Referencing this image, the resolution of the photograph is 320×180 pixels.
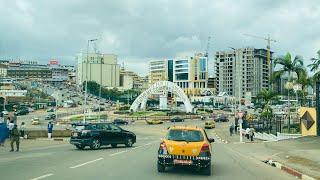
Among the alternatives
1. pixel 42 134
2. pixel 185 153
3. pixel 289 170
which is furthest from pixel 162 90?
pixel 185 153

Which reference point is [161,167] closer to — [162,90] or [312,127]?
[312,127]

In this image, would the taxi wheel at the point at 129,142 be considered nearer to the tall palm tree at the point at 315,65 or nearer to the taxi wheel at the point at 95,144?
the taxi wheel at the point at 95,144

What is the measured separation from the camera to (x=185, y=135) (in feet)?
55.0

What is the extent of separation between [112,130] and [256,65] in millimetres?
141347

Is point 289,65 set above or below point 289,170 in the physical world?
above

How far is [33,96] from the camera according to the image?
170 m

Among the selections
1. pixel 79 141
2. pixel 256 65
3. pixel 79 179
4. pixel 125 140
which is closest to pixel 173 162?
pixel 79 179

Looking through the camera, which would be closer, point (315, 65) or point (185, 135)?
point (185, 135)

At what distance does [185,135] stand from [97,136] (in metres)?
13.2

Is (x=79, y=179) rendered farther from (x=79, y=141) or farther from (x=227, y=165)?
(x=79, y=141)

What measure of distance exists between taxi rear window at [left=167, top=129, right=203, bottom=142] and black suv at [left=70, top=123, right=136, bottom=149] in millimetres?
12575

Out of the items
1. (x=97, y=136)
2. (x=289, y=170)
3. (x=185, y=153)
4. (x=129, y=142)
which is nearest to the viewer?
(x=185, y=153)

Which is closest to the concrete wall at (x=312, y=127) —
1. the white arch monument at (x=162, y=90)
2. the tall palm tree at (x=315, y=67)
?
the tall palm tree at (x=315, y=67)

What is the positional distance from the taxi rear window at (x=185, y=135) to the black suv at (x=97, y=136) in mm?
12575
